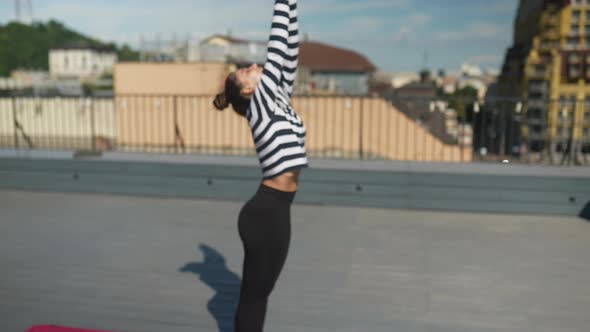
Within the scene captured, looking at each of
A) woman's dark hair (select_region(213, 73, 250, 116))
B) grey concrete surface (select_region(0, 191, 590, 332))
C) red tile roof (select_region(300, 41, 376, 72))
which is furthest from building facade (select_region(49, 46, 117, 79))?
woman's dark hair (select_region(213, 73, 250, 116))

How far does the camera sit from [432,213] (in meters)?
6.86

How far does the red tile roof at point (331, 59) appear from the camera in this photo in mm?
68875

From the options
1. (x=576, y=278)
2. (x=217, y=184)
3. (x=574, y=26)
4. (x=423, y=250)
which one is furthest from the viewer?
(x=574, y=26)

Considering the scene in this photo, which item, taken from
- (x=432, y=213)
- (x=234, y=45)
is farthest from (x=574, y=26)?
(x=432, y=213)

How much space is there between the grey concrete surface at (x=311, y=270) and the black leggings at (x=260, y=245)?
1.10m

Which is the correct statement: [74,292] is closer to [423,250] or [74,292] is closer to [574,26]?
[423,250]

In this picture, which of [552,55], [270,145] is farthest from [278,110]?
[552,55]

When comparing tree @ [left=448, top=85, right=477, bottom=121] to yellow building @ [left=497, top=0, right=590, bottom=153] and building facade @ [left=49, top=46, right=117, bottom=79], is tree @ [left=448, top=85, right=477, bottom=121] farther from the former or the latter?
building facade @ [left=49, top=46, right=117, bottom=79]

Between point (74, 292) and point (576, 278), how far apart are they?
4.32 meters

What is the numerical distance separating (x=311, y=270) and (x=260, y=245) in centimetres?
248

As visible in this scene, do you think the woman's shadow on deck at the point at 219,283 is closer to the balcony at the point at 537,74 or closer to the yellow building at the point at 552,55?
the yellow building at the point at 552,55

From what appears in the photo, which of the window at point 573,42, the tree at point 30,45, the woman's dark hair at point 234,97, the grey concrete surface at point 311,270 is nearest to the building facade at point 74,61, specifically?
the tree at point 30,45

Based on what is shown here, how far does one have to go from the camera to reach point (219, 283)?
4.54 meters

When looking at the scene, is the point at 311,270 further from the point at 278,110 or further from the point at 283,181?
the point at 278,110
